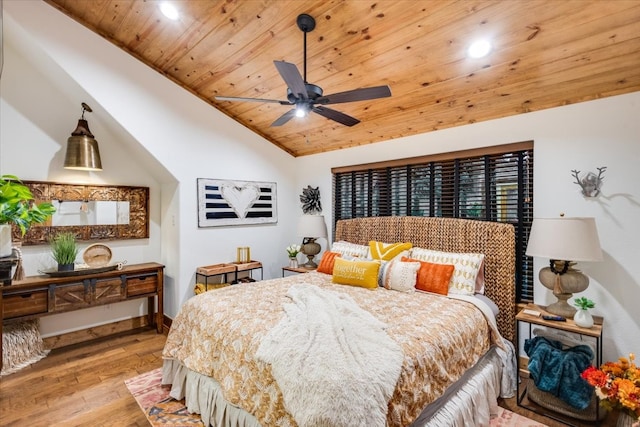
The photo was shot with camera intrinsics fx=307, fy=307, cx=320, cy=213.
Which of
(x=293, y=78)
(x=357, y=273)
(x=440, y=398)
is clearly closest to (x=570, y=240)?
(x=440, y=398)

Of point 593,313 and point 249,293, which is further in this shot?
point 249,293

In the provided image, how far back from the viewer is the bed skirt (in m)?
1.80

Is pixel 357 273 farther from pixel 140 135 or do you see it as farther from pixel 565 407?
pixel 140 135

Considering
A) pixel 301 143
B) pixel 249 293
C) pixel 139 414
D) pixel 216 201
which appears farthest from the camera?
pixel 301 143

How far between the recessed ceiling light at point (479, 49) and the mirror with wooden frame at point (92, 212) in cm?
390

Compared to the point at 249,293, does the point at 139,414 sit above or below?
below

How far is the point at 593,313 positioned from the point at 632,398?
827 millimetres

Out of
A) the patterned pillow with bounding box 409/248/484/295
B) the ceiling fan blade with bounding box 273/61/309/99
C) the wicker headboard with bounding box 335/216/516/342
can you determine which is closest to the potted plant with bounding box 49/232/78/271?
the ceiling fan blade with bounding box 273/61/309/99

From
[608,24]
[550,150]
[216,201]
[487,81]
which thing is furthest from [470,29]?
[216,201]

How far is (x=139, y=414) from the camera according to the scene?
2.30m

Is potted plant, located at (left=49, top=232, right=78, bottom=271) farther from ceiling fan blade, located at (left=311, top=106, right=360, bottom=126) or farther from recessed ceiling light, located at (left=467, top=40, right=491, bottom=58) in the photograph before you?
recessed ceiling light, located at (left=467, top=40, right=491, bottom=58)

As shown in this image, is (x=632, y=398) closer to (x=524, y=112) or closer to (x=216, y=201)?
(x=524, y=112)

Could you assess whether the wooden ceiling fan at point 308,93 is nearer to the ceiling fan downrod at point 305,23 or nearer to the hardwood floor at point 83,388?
the ceiling fan downrod at point 305,23

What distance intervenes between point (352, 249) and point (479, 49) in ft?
7.51
